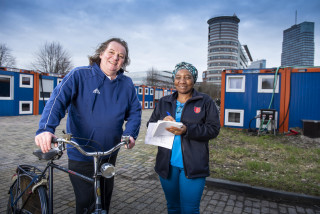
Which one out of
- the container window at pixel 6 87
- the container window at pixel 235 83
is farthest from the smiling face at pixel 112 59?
the container window at pixel 6 87

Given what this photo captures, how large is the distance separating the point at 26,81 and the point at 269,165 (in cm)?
1687

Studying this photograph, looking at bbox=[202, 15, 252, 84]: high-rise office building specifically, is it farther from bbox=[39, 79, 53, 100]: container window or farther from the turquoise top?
the turquoise top

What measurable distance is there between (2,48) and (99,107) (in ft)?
147

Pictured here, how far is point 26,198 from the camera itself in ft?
7.37

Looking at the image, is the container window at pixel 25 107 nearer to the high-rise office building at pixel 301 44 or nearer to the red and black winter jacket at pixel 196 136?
the red and black winter jacket at pixel 196 136

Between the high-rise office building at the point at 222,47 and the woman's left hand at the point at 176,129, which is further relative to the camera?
the high-rise office building at the point at 222,47

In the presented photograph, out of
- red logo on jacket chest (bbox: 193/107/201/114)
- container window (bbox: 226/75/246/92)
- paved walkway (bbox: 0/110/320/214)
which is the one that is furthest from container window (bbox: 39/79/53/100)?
red logo on jacket chest (bbox: 193/107/201/114)

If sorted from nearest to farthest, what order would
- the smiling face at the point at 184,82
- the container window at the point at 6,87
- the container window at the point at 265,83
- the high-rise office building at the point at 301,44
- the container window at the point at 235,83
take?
the smiling face at the point at 184,82, the container window at the point at 265,83, the container window at the point at 235,83, the container window at the point at 6,87, the high-rise office building at the point at 301,44

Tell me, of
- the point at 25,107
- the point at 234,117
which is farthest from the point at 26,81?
the point at 234,117

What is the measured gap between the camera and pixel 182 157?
7.23 ft

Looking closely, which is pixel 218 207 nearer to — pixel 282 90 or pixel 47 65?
pixel 282 90

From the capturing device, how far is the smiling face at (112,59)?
7.41 feet

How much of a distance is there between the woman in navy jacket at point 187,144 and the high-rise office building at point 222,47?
128m

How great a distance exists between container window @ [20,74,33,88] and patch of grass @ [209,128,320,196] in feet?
47.9
